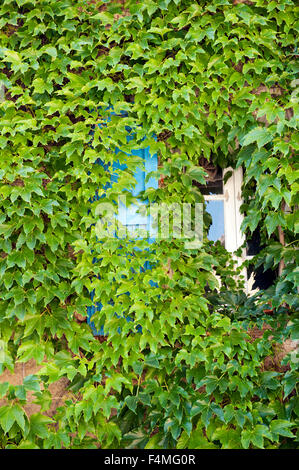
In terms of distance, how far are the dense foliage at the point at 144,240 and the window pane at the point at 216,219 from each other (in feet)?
1.77

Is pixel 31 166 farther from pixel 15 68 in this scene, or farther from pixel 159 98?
pixel 159 98

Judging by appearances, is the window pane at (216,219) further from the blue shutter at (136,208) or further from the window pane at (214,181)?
the blue shutter at (136,208)

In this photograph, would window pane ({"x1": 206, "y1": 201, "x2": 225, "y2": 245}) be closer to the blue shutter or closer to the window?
the window

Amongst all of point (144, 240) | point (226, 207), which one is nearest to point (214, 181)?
point (226, 207)

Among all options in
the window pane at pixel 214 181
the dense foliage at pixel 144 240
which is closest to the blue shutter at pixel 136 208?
the dense foliage at pixel 144 240

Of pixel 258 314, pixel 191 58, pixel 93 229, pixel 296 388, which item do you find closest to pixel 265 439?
pixel 296 388

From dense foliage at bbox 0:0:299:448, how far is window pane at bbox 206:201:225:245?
540 millimetres

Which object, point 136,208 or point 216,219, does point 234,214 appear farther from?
point 136,208

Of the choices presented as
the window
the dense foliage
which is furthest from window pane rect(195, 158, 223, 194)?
the dense foliage

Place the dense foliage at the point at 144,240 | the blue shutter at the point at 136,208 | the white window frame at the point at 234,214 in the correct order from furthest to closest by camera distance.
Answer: the white window frame at the point at 234,214
the blue shutter at the point at 136,208
the dense foliage at the point at 144,240

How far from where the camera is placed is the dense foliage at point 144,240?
94.4 inches

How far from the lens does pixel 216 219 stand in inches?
127

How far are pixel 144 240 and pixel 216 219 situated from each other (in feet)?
2.93

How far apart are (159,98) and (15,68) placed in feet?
2.95
